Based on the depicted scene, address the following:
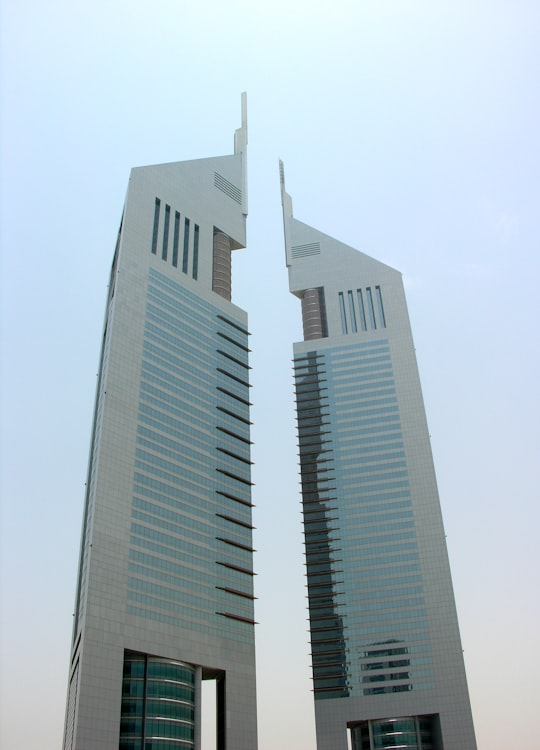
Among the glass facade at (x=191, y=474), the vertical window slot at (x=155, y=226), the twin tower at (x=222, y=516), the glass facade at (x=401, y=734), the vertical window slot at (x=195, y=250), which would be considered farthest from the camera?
the vertical window slot at (x=195, y=250)

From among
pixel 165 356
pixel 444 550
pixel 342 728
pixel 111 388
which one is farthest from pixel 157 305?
pixel 342 728

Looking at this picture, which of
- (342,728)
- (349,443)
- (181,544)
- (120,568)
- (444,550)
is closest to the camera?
(120,568)

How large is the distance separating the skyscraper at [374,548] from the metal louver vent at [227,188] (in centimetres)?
4285

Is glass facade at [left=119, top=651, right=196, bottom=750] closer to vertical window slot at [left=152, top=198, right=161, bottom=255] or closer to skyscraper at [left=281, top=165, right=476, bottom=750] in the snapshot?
skyscraper at [left=281, top=165, right=476, bottom=750]

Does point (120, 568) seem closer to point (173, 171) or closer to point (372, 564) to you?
point (372, 564)

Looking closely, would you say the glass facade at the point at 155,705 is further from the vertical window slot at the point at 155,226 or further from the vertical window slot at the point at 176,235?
the vertical window slot at the point at 155,226

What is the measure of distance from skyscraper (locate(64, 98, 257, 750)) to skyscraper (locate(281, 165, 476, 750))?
35182mm

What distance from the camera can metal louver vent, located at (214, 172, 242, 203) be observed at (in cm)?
17812

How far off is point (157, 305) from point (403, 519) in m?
74.7

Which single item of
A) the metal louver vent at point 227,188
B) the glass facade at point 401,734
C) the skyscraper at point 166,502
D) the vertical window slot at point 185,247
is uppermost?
the metal louver vent at point 227,188

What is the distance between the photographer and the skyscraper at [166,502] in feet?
338

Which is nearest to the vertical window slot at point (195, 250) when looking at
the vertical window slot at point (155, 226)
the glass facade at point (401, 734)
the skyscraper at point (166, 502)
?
the skyscraper at point (166, 502)

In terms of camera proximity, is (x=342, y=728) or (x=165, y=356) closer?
(x=165, y=356)

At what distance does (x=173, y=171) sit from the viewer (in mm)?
164500
